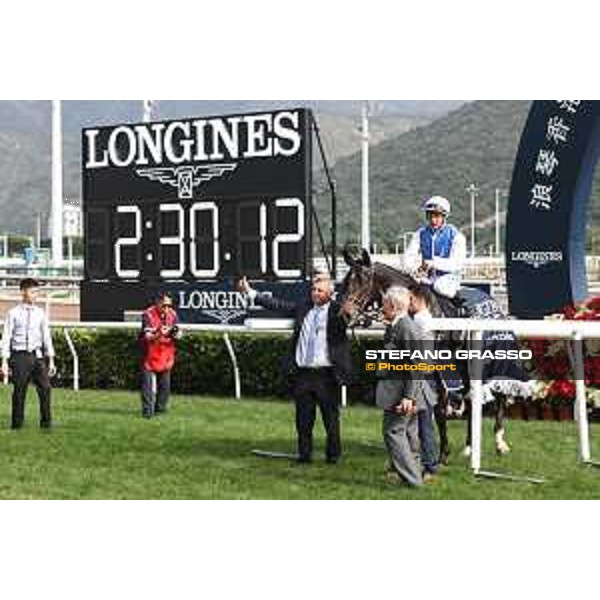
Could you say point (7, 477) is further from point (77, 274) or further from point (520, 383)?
point (77, 274)

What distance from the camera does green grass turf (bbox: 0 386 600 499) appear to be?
6328 mm

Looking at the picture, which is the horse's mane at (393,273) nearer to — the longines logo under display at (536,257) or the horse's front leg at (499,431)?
the horse's front leg at (499,431)

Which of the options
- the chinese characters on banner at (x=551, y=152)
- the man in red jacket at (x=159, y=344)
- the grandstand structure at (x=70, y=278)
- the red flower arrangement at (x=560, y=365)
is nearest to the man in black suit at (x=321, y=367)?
the grandstand structure at (x=70, y=278)

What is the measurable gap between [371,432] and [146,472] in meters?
2.07

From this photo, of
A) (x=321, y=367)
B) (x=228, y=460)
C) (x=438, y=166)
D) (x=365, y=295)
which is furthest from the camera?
(x=438, y=166)

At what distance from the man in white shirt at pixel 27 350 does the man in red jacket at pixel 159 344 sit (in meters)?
1.15

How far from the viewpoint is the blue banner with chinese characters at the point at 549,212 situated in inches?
337

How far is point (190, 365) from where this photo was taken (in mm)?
10602

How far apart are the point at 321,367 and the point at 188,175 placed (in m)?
3.35

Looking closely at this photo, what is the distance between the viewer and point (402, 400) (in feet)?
21.2

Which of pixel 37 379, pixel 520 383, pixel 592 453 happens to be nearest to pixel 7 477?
pixel 37 379

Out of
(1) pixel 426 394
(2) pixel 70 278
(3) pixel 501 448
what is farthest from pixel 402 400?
(2) pixel 70 278

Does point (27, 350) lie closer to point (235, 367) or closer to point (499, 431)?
point (235, 367)

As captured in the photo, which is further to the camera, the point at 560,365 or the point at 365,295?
the point at 560,365
